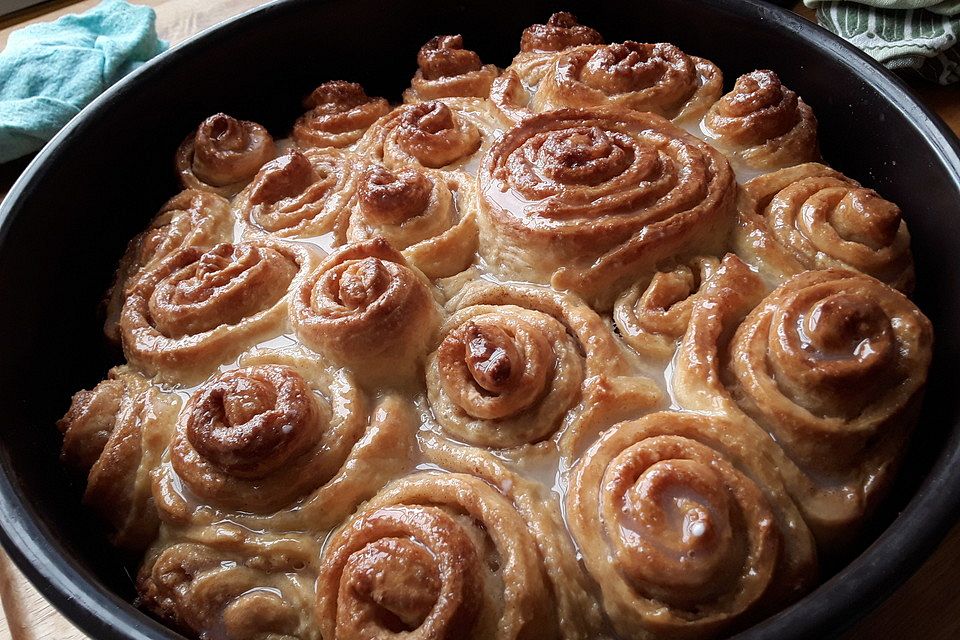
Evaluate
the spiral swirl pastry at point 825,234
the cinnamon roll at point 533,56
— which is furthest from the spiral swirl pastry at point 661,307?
the cinnamon roll at point 533,56

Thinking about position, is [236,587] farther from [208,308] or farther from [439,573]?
[208,308]

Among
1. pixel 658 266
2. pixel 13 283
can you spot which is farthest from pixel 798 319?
pixel 13 283

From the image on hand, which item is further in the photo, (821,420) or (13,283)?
(13,283)

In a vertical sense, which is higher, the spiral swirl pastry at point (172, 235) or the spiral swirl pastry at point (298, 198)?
the spiral swirl pastry at point (298, 198)

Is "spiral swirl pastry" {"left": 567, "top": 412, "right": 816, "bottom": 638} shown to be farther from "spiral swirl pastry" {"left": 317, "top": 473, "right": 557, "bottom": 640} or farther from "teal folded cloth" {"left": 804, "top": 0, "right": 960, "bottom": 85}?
"teal folded cloth" {"left": 804, "top": 0, "right": 960, "bottom": 85}

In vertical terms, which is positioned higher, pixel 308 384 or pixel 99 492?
pixel 308 384

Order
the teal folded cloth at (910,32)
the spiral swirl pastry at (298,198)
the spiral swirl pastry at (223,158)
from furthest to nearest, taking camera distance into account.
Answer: the teal folded cloth at (910,32) < the spiral swirl pastry at (223,158) < the spiral swirl pastry at (298,198)

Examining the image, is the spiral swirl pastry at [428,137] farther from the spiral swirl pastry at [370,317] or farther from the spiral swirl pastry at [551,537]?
the spiral swirl pastry at [551,537]

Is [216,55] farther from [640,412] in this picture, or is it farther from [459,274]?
[640,412]
